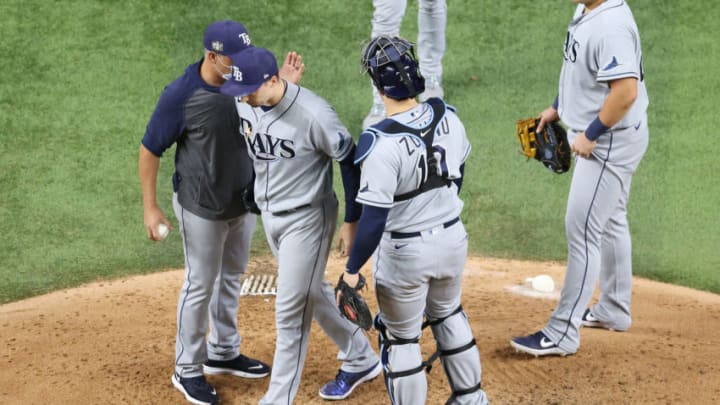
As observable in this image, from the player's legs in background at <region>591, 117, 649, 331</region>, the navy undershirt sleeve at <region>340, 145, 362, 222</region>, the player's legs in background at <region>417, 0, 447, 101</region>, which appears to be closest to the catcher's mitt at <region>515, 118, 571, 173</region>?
the player's legs in background at <region>591, 117, 649, 331</region>

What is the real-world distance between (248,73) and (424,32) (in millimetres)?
4345

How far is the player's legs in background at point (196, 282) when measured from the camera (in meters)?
4.31

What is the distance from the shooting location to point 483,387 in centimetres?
450

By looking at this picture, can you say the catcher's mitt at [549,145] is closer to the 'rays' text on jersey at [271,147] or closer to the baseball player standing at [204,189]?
the baseball player standing at [204,189]

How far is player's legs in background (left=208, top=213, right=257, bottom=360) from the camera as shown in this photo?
457cm

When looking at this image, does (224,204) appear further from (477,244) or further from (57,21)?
(57,21)

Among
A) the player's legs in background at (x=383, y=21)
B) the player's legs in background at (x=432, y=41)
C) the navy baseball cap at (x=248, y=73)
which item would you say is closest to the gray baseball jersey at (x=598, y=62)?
the navy baseball cap at (x=248, y=73)

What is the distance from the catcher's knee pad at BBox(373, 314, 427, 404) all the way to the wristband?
1.29 metres

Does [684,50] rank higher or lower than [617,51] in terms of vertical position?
lower

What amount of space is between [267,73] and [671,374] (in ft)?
7.67

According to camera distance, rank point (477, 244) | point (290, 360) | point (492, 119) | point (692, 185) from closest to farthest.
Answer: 1. point (290, 360)
2. point (477, 244)
3. point (692, 185)
4. point (492, 119)

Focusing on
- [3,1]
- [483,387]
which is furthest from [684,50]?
[3,1]

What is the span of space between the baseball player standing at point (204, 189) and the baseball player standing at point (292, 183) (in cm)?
18

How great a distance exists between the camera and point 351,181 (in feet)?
13.0
